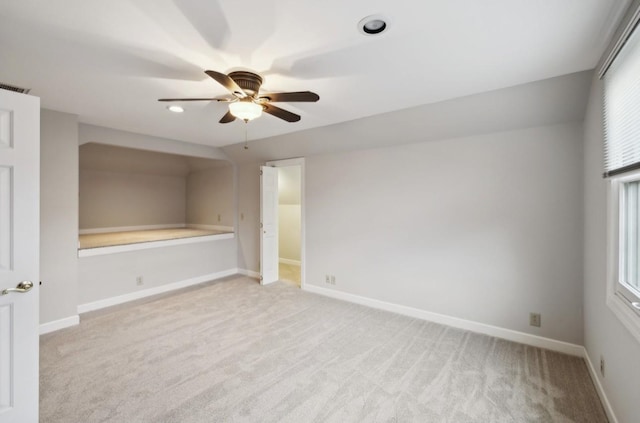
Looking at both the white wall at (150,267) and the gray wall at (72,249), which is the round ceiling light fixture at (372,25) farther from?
the white wall at (150,267)

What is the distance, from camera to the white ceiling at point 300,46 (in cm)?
142

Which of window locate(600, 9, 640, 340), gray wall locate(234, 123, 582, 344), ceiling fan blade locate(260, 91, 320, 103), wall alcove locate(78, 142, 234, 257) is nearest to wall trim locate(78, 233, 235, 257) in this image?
wall alcove locate(78, 142, 234, 257)

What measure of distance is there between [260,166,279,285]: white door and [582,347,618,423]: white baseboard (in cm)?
404

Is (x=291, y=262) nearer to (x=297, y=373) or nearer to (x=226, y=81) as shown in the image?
(x=297, y=373)

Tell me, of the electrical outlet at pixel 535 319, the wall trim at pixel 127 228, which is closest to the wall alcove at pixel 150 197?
the wall trim at pixel 127 228

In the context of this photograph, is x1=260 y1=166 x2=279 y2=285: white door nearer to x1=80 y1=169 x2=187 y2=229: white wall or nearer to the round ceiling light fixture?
x1=80 y1=169 x2=187 y2=229: white wall

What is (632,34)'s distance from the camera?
135 cm

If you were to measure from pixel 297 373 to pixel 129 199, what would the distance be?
4.92 metres

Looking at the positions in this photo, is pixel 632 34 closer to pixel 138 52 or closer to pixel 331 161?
pixel 138 52

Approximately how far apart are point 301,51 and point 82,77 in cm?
182

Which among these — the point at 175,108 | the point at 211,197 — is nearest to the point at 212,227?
the point at 211,197

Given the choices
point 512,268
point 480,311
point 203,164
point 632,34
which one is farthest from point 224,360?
point 203,164

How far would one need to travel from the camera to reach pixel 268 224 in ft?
16.0

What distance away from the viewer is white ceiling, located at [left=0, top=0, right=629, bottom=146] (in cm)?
142
